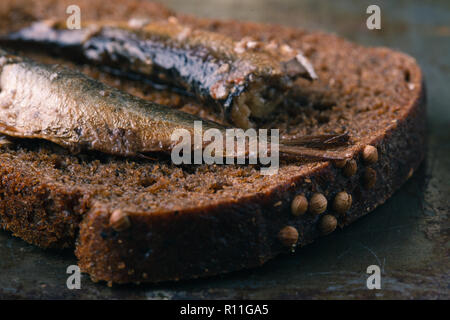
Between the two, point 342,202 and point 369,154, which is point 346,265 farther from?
point 369,154

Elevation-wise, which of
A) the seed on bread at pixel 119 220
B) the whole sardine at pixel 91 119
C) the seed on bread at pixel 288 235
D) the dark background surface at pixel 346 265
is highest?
the whole sardine at pixel 91 119

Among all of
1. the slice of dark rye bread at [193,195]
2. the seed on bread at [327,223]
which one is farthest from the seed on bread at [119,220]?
the seed on bread at [327,223]

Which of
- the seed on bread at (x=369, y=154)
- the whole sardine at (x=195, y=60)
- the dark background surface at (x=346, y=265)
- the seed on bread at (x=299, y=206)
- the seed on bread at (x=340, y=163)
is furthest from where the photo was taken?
the whole sardine at (x=195, y=60)

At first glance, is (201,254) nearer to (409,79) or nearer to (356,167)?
(356,167)

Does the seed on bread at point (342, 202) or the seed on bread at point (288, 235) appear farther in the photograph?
the seed on bread at point (342, 202)

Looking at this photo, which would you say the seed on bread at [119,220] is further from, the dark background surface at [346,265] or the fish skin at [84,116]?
the fish skin at [84,116]

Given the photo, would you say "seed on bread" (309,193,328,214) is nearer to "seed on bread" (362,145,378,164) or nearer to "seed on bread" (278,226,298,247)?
"seed on bread" (278,226,298,247)
